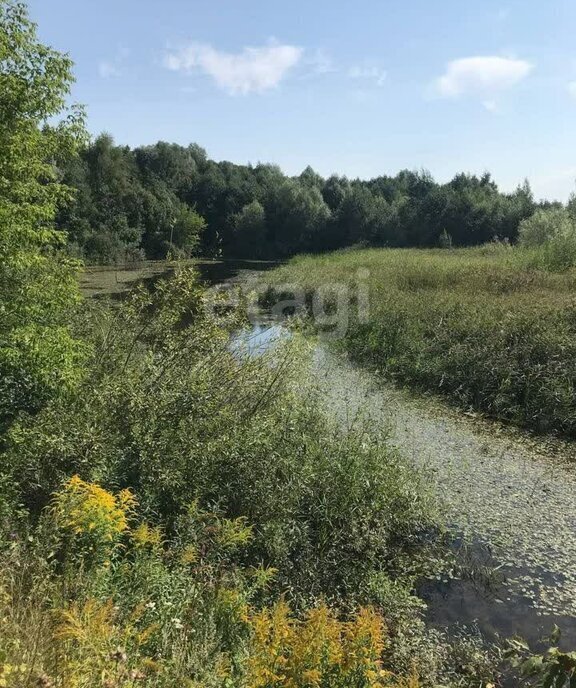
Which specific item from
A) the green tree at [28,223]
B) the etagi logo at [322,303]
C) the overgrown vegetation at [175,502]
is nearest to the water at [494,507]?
the overgrown vegetation at [175,502]

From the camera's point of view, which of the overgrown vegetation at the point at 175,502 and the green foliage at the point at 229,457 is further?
the green foliage at the point at 229,457

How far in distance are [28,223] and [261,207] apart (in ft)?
160

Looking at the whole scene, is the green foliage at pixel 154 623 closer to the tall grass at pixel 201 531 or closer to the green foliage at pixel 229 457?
the tall grass at pixel 201 531

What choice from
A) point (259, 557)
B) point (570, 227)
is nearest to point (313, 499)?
point (259, 557)

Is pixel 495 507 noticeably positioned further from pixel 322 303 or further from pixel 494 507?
pixel 322 303

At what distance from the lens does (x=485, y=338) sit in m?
10.0

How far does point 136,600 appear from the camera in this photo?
2.85m

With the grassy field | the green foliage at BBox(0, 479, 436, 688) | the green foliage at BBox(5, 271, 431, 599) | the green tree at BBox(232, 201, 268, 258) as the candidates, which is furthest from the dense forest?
the green foliage at BBox(0, 479, 436, 688)

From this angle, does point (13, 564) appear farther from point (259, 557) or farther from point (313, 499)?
point (313, 499)

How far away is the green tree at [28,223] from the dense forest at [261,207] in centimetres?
2377

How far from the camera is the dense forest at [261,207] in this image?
36.5 m

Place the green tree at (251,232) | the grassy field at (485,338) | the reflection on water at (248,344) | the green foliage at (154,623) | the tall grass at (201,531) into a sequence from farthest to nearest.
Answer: the green tree at (251,232)
the grassy field at (485,338)
the reflection on water at (248,344)
the tall grass at (201,531)
the green foliage at (154,623)

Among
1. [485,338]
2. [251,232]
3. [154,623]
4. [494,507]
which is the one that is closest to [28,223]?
[154,623]

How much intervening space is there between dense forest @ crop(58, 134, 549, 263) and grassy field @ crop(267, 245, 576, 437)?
58.9 feet
